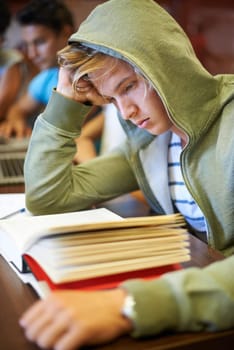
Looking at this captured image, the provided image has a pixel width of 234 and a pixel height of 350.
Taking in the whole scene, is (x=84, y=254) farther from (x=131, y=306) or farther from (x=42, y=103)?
(x=42, y=103)

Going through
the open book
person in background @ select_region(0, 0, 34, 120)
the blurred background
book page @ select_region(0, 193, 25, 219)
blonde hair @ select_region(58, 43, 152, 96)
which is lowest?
the blurred background

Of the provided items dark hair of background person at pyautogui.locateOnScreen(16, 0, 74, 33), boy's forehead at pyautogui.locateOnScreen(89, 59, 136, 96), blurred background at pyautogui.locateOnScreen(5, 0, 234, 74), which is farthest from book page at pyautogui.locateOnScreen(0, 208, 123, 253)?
blurred background at pyautogui.locateOnScreen(5, 0, 234, 74)

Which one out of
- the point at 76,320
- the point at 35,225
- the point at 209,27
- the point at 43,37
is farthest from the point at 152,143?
the point at 209,27

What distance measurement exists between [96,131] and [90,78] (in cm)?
97

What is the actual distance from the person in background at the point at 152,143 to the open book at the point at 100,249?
5 centimetres

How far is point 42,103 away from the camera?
88.3 inches

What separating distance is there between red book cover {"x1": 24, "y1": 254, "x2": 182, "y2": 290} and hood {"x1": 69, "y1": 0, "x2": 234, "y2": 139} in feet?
1.11

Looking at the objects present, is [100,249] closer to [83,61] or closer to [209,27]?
[83,61]

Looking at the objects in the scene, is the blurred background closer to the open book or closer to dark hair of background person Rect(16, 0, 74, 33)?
dark hair of background person Rect(16, 0, 74, 33)

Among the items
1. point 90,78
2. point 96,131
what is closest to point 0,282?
point 90,78

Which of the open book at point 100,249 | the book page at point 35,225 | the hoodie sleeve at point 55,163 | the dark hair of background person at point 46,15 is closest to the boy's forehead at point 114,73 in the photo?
the hoodie sleeve at point 55,163

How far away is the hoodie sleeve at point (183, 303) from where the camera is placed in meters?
0.57

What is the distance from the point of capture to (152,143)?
114cm

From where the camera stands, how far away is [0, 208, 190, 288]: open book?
0.63 m
